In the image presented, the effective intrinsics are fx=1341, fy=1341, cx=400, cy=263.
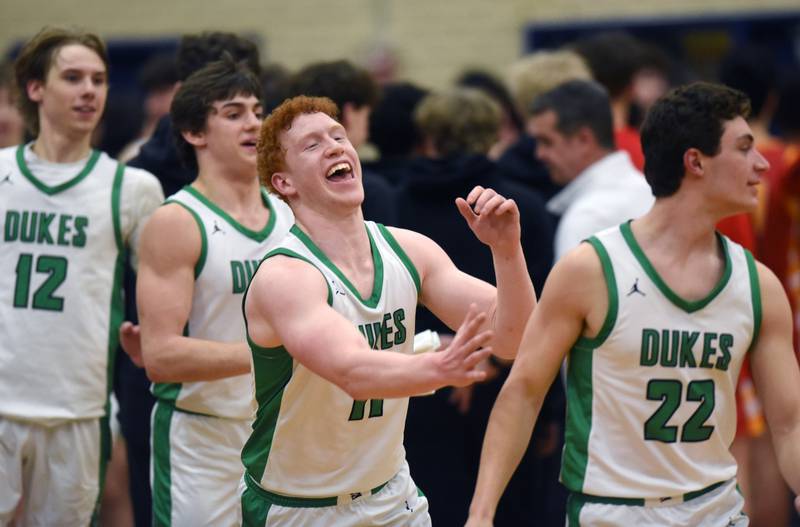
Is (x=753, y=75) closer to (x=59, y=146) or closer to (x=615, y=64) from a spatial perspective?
(x=615, y=64)

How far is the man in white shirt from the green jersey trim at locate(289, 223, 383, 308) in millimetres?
1923

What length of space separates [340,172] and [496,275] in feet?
1.99

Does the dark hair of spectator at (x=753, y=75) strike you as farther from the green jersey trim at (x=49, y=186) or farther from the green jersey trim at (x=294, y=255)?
the green jersey trim at (x=294, y=255)

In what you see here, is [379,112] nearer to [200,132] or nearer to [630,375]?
[200,132]

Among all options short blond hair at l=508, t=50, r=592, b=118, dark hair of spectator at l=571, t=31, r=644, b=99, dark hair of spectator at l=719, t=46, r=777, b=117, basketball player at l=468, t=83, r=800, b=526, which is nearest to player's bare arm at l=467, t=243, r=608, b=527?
basketball player at l=468, t=83, r=800, b=526

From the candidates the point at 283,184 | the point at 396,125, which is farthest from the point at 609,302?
the point at 396,125

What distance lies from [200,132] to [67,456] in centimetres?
148

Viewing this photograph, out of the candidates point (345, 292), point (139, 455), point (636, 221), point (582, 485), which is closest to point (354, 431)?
point (345, 292)

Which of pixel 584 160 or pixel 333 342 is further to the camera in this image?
pixel 584 160

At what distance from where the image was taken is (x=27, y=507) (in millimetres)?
5672

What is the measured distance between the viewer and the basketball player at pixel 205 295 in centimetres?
515

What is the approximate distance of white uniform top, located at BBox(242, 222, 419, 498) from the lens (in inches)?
166

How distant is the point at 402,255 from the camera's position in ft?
14.5

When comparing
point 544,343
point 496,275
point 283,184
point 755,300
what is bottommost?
point 544,343
